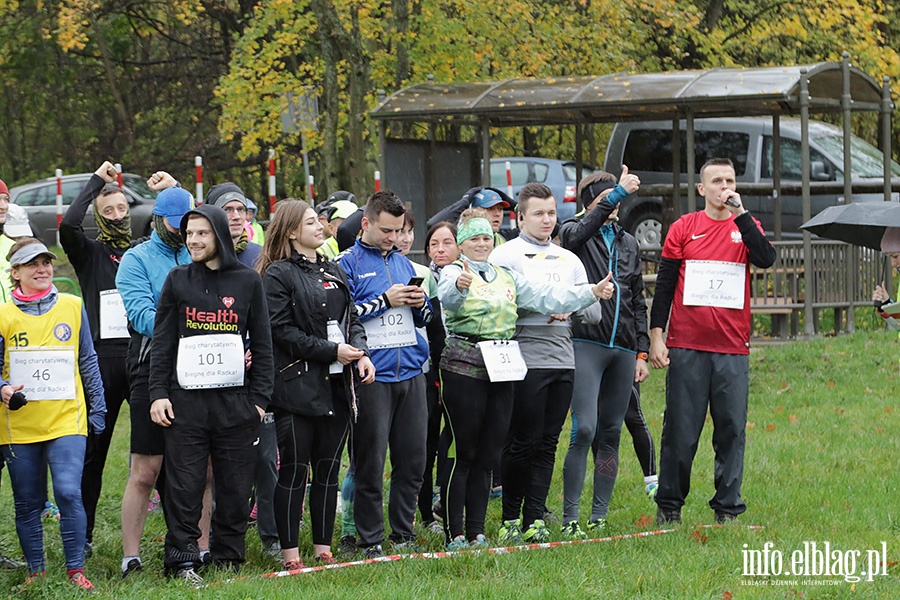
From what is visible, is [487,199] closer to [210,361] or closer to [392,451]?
[392,451]

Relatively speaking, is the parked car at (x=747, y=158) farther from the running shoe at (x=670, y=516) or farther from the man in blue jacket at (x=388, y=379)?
the man in blue jacket at (x=388, y=379)

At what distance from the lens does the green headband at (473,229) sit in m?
Result: 7.22

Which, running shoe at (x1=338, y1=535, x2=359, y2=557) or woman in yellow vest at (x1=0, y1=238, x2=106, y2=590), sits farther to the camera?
running shoe at (x1=338, y1=535, x2=359, y2=557)

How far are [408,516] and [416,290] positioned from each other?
1.26 meters

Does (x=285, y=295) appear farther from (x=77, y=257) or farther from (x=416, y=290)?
(x=77, y=257)

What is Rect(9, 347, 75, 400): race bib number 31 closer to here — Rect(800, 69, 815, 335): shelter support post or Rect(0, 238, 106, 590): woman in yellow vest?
Rect(0, 238, 106, 590): woman in yellow vest

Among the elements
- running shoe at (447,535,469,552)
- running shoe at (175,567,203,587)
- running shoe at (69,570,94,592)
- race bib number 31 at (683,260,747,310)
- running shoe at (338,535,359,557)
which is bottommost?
running shoe at (338,535,359,557)

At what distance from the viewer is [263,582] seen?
20.1 feet

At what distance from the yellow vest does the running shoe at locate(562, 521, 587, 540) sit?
2700mm

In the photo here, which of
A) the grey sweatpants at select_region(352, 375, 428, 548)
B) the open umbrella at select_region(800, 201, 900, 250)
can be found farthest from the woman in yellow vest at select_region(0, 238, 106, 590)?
the open umbrella at select_region(800, 201, 900, 250)

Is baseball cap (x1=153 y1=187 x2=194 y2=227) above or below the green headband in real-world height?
above

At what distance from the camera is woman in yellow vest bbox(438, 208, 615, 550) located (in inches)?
275

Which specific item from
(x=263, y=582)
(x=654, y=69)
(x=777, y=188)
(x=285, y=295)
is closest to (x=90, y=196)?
(x=285, y=295)

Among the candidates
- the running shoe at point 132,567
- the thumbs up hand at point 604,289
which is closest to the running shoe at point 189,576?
the running shoe at point 132,567
